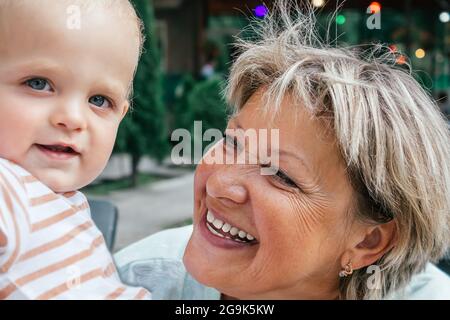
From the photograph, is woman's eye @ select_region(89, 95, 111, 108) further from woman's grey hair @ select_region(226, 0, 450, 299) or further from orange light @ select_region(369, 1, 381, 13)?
orange light @ select_region(369, 1, 381, 13)

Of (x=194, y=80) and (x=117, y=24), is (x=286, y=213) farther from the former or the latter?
(x=194, y=80)

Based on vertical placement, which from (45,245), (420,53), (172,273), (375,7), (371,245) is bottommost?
(172,273)

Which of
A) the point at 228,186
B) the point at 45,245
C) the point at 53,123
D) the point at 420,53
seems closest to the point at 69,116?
the point at 53,123

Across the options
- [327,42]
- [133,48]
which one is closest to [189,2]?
[327,42]

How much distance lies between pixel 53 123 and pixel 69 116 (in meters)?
0.02

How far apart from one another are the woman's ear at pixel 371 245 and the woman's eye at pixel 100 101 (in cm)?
56

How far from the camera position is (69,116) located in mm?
655

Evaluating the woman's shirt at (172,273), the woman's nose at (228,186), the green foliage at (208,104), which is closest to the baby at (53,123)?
the woman's nose at (228,186)

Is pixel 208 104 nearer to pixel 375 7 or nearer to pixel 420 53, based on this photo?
pixel 375 7

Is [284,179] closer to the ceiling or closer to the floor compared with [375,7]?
closer to the floor

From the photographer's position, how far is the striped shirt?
64cm

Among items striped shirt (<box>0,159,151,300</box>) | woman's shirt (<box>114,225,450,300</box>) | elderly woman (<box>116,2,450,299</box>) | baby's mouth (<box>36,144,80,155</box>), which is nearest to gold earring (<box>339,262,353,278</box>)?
elderly woman (<box>116,2,450,299</box>)

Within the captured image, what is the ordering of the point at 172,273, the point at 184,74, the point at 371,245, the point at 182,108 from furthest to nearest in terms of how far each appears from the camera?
the point at 184,74
the point at 182,108
the point at 172,273
the point at 371,245

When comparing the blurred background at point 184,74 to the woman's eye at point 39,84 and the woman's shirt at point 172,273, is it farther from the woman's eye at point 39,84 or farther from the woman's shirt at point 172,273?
the woman's eye at point 39,84
